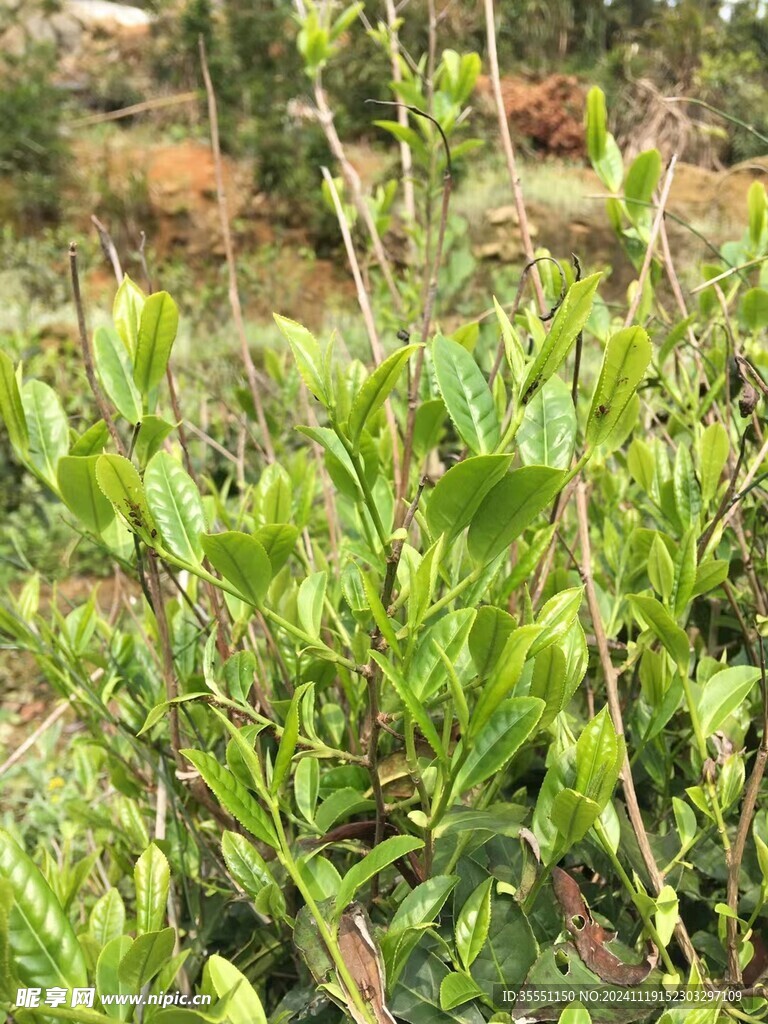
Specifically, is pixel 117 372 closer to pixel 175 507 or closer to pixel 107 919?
pixel 175 507

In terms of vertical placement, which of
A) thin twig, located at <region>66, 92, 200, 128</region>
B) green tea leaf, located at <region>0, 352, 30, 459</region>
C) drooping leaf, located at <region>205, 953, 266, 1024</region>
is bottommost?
drooping leaf, located at <region>205, 953, 266, 1024</region>

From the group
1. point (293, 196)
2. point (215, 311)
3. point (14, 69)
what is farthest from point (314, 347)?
point (14, 69)

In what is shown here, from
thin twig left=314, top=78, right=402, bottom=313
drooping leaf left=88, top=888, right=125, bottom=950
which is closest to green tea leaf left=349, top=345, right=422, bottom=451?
drooping leaf left=88, top=888, right=125, bottom=950

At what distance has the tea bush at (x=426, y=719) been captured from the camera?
1.33 feet

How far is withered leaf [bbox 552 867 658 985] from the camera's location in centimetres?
45

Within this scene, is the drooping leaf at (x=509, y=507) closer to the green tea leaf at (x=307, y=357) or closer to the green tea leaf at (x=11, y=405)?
the green tea leaf at (x=307, y=357)

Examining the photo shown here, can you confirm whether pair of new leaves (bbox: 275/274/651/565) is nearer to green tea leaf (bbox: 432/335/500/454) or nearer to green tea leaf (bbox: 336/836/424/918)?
green tea leaf (bbox: 432/335/500/454)

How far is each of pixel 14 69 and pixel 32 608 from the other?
11215 mm

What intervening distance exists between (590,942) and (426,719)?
18cm

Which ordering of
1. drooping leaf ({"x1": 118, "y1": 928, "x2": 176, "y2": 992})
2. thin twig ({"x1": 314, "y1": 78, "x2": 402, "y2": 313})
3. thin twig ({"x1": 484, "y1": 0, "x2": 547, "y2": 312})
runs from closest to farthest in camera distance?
drooping leaf ({"x1": 118, "y1": 928, "x2": 176, "y2": 992})
thin twig ({"x1": 484, "y1": 0, "x2": 547, "y2": 312})
thin twig ({"x1": 314, "y1": 78, "x2": 402, "y2": 313})

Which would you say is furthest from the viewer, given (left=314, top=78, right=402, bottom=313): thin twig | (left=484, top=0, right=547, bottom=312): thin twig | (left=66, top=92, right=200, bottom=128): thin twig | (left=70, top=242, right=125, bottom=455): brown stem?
(left=66, top=92, right=200, bottom=128): thin twig

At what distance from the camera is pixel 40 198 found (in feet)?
25.9

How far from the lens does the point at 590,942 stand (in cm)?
46

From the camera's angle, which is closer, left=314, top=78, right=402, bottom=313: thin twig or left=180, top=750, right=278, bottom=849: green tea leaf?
left=180, top=750, right=278, bottom=849: green tea leaf
